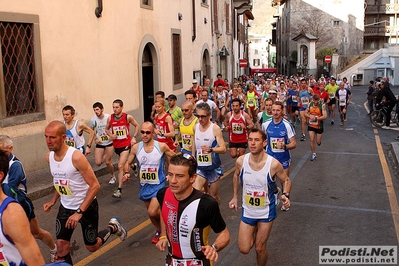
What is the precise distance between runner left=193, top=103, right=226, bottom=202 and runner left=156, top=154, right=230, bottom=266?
3652 mm

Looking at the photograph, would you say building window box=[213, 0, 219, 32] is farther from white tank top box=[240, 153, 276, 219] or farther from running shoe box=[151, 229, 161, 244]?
white tank top box=[240, 153, 276, 219]

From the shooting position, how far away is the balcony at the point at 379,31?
198 feet

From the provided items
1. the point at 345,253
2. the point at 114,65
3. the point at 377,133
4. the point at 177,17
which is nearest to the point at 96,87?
the point at 114,65

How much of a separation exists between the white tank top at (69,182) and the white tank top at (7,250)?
1.97 m

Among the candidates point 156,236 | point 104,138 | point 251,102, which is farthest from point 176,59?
point 156,236

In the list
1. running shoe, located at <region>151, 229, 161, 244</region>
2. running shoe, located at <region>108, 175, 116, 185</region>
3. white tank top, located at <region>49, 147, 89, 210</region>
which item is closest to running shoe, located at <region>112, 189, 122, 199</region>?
running shoe, located at <region>108, 175, 116, 185</region>

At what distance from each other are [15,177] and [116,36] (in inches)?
364

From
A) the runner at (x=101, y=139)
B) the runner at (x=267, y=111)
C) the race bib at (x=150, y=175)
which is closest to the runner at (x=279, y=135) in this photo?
the runner at (x=267, y=111)

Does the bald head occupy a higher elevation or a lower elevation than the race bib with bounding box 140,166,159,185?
higher

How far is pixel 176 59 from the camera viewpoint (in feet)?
64.3

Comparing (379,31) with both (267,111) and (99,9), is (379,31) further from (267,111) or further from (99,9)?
(267,111)

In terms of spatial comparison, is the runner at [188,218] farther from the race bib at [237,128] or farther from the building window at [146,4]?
the building window at [146,4]

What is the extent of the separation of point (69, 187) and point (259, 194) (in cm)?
212

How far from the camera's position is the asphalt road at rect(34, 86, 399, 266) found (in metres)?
6.27
